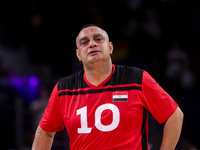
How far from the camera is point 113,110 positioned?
2621 mm

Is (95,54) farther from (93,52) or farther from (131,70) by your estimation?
(131,70)

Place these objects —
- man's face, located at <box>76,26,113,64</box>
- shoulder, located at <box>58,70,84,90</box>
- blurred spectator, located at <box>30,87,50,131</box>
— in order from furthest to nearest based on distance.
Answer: blurred spectator, located at <box>30,87,50,131</box>, shoulder, located at <box>58,70,84,90</box>, man's face, located at <box>76,26,113,64</box>

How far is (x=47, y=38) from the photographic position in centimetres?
754

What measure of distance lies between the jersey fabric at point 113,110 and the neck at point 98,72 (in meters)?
0.04

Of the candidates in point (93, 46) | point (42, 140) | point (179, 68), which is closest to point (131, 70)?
point (93, 46)

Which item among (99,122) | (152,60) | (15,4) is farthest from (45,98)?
(99,122)

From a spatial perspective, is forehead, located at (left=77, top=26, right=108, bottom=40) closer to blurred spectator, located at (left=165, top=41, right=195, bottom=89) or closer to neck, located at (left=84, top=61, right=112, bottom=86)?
neck, located at (left=84, top=61, right=112, bottom=86)

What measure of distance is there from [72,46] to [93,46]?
478 centimetres

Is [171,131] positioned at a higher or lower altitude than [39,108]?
higher

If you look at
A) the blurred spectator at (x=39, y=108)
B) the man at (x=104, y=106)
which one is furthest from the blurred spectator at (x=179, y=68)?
the man at (x=104, y=106)

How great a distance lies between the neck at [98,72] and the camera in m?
2.83

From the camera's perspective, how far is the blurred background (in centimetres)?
615

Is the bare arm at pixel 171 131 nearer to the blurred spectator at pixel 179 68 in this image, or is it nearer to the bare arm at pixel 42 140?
the bare arm at pixel 42 140

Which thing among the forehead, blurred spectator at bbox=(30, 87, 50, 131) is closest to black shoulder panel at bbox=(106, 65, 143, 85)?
the forehead
